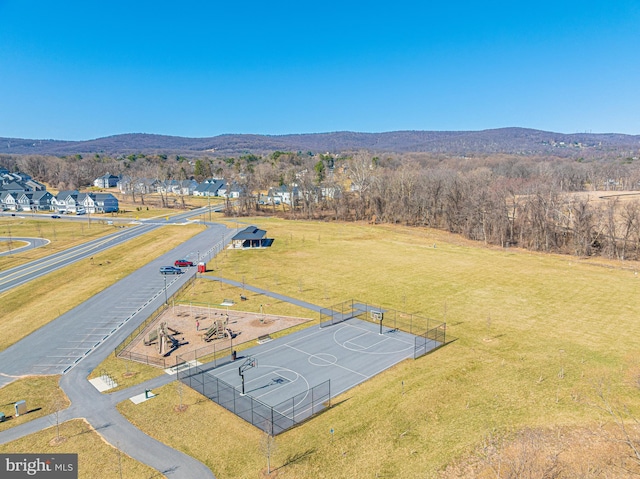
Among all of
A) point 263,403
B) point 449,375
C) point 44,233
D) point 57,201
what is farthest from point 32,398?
point 57,201

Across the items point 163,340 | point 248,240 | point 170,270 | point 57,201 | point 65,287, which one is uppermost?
point 57,201

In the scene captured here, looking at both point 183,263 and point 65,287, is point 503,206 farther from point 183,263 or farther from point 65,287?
point 65,287

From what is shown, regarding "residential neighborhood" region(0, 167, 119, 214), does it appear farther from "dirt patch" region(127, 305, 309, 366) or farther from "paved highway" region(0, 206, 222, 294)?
"dirt patch" region(127, 305, 309, 366)

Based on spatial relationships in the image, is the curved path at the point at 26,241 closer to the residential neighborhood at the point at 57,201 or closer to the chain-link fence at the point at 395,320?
the residential neighborhood at the point at 57,201

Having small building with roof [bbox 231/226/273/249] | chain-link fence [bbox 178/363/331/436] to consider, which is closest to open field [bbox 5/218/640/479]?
chain-link fence [bbox 178/363/331/436]

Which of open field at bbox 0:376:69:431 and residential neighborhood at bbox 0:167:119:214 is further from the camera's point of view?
residential neighborhood at bbox 0:167:119:214
